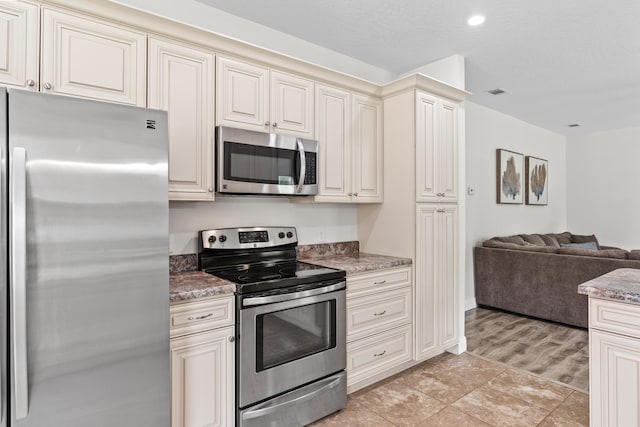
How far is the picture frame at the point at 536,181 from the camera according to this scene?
582 centimetres

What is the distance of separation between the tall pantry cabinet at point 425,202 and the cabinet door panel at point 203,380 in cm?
160

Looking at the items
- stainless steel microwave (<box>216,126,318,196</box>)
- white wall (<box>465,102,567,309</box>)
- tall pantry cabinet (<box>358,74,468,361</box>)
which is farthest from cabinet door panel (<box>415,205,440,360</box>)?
white wall (<box>465,102,567,309</box>)

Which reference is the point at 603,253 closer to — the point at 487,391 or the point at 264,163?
the point at 487,391

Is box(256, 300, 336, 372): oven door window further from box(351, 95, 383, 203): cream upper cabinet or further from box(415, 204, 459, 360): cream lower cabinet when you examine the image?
box(351, 95, 383, 203): cream upper cabinet

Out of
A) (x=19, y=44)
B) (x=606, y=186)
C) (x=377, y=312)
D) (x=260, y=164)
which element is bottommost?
(x=377, y=312)

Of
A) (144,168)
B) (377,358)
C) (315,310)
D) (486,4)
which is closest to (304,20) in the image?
(486,4)

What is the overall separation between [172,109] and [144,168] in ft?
2.29

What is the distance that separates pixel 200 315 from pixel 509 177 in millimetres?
4992

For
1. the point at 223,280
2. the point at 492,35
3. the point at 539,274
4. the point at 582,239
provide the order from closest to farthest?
the point at 223,280 < the point at 492,35 < the point at 539,274 < the point at 582,239

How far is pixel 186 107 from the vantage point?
6.98 feet

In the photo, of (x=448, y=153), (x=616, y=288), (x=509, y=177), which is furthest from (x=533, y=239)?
(x=616, y=288)

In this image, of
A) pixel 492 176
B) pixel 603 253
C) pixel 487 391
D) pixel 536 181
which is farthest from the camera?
pixel 536 181

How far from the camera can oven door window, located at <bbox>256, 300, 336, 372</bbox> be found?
6.68 ft

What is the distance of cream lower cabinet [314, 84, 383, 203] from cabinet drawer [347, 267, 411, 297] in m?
0.64
